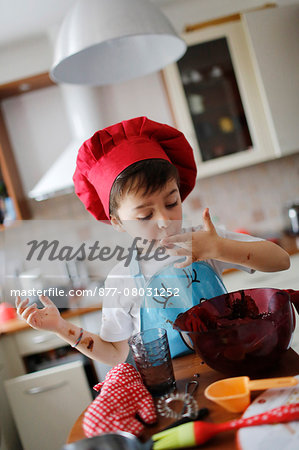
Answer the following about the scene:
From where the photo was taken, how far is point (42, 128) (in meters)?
2.60

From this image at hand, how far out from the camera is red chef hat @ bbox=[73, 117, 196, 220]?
832mm

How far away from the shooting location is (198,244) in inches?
29.6

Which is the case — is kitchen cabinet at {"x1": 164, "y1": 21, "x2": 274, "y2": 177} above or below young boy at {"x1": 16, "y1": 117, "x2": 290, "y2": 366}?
above

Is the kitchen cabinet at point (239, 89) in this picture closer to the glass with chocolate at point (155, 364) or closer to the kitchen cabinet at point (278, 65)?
the kitchen cabinet at point (278, 65)

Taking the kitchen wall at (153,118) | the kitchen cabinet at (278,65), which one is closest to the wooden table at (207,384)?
the kitchen cabinet at (278,65)

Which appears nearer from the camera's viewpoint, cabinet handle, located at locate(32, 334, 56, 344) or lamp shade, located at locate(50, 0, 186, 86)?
lamp shade, located at locate(50, 0, 186, 86)

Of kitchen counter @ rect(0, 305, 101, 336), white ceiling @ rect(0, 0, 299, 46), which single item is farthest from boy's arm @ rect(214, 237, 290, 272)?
white ceiling @ rect(0, 0, 299, 46)

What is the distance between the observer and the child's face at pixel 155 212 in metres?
0.83

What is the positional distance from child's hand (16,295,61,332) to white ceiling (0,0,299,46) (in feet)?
6.08

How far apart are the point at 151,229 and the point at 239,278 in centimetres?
141

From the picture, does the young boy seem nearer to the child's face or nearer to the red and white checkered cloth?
the child's face

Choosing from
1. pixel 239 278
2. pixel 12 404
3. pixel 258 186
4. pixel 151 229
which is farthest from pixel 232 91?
pixel 12 404

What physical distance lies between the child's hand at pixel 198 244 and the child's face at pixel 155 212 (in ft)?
0.25

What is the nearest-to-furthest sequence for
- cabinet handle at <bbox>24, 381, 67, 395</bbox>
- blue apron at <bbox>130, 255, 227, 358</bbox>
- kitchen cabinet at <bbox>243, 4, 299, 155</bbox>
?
blue apron at <bbox>130, 255, 227, 358</bbox> < cabinet handle at <bbox>24, 381, 67, 395</bbox> < kitchen cabinet at <bbox>243, 4, 299, 155</bbox>
